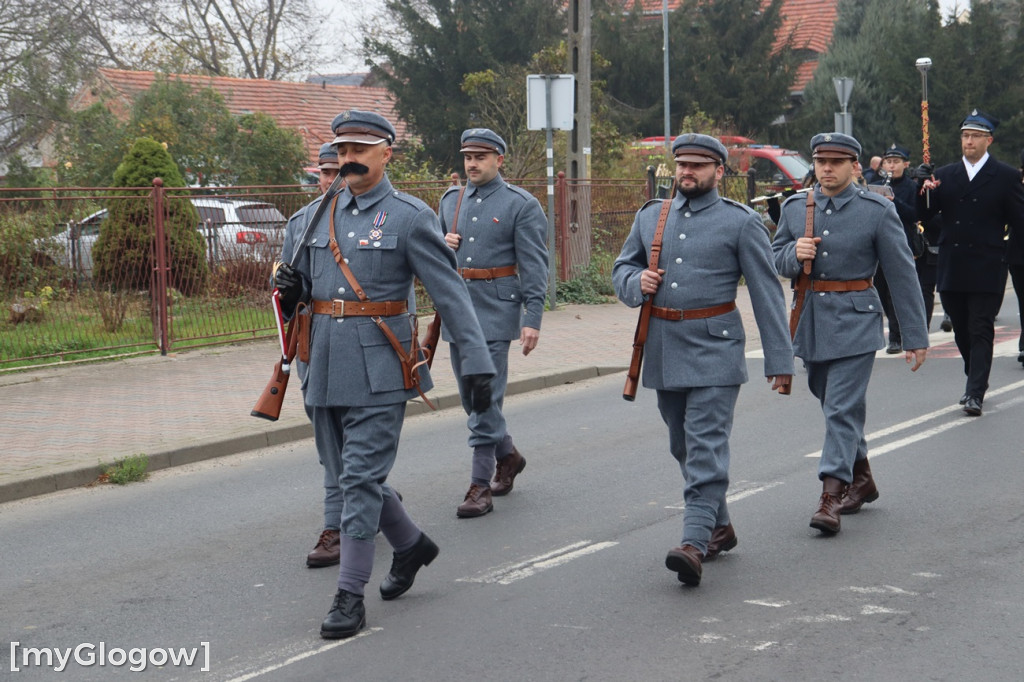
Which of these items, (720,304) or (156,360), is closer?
(720,304)

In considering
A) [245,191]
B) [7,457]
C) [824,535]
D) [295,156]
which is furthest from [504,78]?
[824,535]

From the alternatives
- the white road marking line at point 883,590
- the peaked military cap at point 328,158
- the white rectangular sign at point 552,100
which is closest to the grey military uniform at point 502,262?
the peaked military cap at point 328,158

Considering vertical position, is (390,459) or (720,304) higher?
(720,304)

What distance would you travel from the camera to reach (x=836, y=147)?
6875 mm

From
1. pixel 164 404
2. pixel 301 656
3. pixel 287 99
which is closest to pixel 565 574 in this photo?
pixel 301 656

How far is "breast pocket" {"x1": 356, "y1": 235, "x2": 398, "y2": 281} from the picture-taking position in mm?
5355

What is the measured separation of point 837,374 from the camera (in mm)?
6891

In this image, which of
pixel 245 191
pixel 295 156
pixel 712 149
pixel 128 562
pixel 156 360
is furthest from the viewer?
pixel 295 156

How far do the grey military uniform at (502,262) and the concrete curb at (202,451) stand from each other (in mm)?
2431

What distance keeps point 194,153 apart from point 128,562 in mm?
15698

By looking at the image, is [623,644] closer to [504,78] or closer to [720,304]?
[720,304]

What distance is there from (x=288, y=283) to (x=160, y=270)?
8.77 meters

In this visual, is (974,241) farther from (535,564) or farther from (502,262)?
(535,564)
